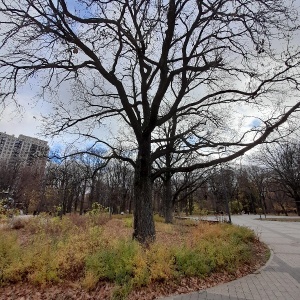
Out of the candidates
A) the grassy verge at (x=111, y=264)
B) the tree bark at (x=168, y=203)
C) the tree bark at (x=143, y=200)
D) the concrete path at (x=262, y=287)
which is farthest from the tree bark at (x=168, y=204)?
the grassy verge at (x=111, y=264)

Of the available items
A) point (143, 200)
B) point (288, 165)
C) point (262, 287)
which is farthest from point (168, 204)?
point (288, 165)

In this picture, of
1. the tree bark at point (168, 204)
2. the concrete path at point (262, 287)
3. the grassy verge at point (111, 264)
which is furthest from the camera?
the tree bark at point (168, 204)

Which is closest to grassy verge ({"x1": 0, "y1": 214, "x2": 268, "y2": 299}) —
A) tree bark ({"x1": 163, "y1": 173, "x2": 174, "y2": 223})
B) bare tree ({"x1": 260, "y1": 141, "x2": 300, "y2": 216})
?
tree bark ({"x1": 163, "y1": 173, "x2": 174, "y2": 223})

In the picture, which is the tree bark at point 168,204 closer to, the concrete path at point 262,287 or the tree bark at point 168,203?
the tree bark at point 168,203

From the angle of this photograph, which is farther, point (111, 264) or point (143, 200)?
point (143, 200)

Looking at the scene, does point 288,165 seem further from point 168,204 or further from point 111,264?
point 111,264

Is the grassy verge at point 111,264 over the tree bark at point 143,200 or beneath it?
beneath

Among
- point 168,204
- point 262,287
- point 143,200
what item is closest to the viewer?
point 262,287

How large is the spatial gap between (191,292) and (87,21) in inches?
324

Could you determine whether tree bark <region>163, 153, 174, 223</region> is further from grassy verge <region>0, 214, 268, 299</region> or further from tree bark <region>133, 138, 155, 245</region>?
grassy verge <region>0, 214, 268, 299</region>

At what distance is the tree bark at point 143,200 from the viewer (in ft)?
27.4

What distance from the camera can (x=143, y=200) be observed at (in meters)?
8.64

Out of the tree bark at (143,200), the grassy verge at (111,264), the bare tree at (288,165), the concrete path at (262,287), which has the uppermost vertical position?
the bare tree at (288,165)

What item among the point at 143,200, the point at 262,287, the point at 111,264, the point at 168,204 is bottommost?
the point at 262,287
